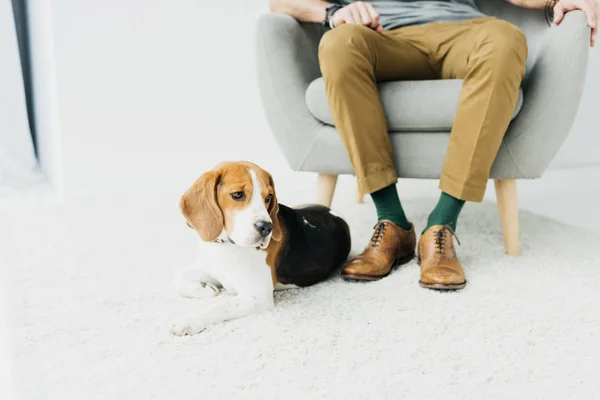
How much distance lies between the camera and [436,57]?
1701mm

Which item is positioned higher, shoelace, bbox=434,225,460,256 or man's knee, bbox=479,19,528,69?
man's knee, bbox=479,19,528,69

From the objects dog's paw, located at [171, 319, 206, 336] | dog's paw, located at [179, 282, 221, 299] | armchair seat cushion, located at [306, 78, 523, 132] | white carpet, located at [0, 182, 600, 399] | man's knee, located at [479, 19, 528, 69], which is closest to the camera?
white carpet, located at [0, 182, 600, 399]

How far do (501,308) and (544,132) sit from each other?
58 cm

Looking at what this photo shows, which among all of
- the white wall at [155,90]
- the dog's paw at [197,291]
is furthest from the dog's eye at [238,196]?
the white wall at [155,90]

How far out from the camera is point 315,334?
3.76 feet

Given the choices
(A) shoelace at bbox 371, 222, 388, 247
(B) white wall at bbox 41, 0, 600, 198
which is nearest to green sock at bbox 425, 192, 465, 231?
(A) shoelace at bbox 371, 222, 388, 247

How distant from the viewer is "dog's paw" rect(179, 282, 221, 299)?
1318 mm

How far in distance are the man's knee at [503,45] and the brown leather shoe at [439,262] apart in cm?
45

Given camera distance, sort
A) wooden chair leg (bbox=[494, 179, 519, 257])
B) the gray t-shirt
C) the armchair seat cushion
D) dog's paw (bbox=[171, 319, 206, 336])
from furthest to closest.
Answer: the gray t-shirt → wooden chair leg (bbox=[494, 179, 519, 257]) → the armchair seat cushion → dog's paw (bbox=[171, 319, 206, 336])

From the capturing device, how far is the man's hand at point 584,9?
5.05 feet

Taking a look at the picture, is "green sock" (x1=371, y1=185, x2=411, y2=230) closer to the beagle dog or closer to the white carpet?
the white carpet

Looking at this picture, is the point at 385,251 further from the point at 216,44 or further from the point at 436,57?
the point at 216,44

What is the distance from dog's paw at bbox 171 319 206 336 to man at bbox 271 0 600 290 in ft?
1.52

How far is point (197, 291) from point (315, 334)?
32 centimetres
